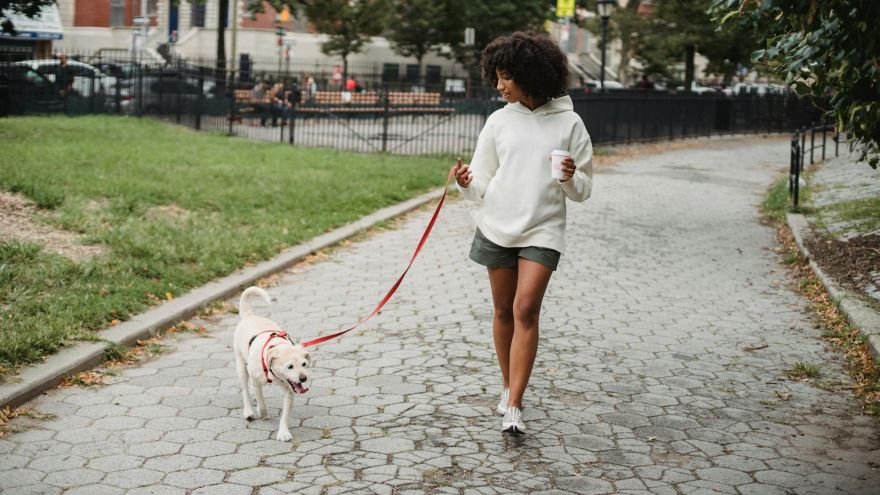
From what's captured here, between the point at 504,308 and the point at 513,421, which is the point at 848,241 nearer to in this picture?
the point at 504,308

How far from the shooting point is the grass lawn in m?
7.43

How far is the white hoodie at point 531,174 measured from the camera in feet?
17.0

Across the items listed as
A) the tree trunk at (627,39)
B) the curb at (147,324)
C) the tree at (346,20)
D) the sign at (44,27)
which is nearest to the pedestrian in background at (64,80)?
the curb at (147,324)

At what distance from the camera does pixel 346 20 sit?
5169cm

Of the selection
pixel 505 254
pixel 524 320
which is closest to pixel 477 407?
pixel 524 320

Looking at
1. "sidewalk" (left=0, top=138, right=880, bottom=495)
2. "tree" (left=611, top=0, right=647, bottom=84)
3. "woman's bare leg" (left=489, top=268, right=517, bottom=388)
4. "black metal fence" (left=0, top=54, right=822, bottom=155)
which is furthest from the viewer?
"tree" (left=611, top=0, right=647, bottom=84)

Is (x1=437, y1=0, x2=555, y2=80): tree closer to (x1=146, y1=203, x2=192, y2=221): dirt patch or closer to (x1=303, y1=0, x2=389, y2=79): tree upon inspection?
(x1=303, y1=0, x2=389, y2=79): tree

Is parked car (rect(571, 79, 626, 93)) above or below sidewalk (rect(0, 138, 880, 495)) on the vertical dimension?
above

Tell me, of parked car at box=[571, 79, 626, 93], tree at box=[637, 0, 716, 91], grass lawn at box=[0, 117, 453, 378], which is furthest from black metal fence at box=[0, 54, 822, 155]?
tree at box=[637, 0, 716, 91]

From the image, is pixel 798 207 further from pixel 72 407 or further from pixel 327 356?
pixel 72 407

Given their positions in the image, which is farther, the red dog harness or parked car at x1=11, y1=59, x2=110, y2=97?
parked car at x1=11, y1=59, x2=110, y2=97

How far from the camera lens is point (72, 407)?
A: 18.9 feet

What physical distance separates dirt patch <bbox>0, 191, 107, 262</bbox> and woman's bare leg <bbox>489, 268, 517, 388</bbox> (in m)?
4.53

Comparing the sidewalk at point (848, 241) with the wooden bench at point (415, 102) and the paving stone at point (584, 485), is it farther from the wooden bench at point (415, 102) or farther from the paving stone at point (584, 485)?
the wooden bench at point (415, 102)
